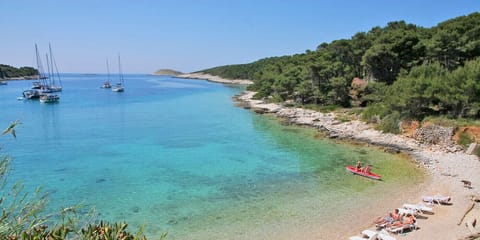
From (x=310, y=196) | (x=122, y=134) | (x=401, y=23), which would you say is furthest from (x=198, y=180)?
(x=401, y=23)

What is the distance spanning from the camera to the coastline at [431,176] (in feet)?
48.9

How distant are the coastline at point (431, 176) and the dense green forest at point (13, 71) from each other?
534 feet

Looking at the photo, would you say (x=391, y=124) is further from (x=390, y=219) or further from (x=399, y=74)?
(x=390, y=219)

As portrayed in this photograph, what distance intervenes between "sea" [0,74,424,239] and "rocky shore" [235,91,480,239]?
4.48 ft

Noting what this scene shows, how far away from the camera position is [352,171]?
77.0ft

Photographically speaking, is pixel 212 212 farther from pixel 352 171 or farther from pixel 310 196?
pixel 352 171

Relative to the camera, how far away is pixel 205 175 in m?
24.3

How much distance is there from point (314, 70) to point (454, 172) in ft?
107

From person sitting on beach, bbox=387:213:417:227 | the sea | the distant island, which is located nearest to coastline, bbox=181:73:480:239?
person sitting on beach, bbox=387:213:417:227

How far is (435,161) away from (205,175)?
670 inches

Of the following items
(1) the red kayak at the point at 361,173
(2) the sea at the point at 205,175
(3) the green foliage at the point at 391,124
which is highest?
(3) the green foliage at the point at 391,124

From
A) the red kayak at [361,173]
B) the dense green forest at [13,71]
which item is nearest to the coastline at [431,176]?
the red kayak at [361,173]

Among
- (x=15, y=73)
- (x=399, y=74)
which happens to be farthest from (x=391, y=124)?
(x=15, y=73)

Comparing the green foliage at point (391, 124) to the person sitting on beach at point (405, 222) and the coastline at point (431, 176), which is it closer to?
the coastline at point (431, 176)
